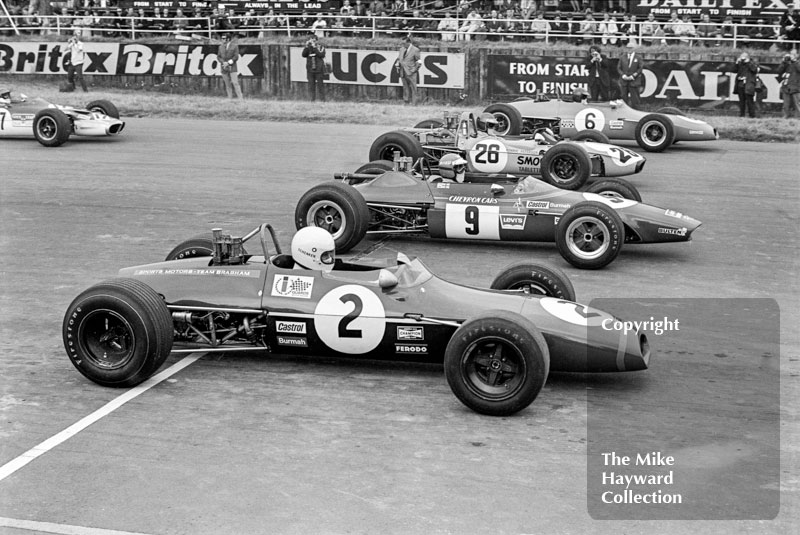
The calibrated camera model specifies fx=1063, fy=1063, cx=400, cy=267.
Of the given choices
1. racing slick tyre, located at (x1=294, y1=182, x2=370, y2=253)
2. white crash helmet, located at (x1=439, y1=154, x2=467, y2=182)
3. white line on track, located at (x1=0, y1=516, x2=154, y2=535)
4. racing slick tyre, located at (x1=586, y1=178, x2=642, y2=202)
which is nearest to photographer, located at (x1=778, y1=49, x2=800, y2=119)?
racing slick tyre, located at (x1=586, y1=178, x2=642, y2=202)

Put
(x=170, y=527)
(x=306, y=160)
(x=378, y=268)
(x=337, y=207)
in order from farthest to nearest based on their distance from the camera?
(x=306, y=160)
(x=337, y=207)
(x=378, y=268)
(x=170, y=527)

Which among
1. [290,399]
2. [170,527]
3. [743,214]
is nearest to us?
[170,527]

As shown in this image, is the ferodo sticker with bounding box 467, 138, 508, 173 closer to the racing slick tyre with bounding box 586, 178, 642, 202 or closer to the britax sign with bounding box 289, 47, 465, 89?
the racing slick tyre with bounding box 586, 178, 642, 202

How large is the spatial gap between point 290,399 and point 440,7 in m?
25.1

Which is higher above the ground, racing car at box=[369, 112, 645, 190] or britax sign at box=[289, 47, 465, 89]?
britax sign at box=[289, 47, 465, 89]

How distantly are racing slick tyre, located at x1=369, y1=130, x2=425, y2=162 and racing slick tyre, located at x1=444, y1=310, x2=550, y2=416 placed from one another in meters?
8.74

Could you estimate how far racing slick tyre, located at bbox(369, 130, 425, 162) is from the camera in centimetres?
1591

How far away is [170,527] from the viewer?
18.8ft

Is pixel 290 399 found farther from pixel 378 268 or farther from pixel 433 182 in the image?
pixel 433 182

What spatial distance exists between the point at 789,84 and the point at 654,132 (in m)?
5.49

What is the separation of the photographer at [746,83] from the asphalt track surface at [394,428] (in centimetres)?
1278

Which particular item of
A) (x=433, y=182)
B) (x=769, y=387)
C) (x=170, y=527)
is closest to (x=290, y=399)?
(x=170, y=527)

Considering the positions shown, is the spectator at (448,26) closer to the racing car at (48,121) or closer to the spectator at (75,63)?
the spectator at (75,63)

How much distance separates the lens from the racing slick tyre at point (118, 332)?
25.1ft
